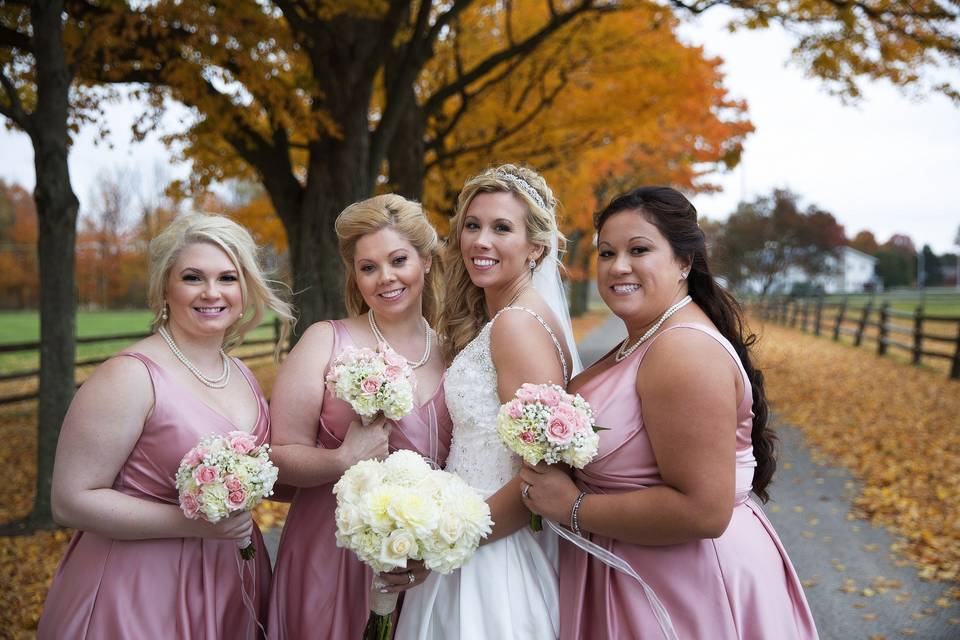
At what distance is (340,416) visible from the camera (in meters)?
3.00

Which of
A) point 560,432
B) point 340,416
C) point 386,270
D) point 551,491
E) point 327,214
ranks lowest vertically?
point 551,491

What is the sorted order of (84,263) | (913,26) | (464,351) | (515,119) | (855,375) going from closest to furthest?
(464,351), (913,26), (515,119), (855,375), (84,263)

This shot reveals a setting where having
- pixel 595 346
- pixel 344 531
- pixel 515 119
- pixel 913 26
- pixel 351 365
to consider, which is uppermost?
pixel 913 26

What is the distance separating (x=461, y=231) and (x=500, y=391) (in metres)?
0.80

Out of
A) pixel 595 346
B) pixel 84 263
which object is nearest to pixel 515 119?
pixel 595 346

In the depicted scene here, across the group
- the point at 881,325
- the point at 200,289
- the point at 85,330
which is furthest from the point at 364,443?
the point at 85,330

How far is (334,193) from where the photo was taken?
8.58 metres

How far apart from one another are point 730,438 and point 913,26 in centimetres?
981

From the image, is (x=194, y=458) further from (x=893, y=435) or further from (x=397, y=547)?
(x=893, y=435)

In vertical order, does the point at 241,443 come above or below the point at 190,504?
above

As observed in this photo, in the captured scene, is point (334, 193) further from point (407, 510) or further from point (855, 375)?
point (855, 375)

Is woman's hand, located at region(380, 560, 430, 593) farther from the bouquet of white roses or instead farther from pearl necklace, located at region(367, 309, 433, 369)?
pearl necklace, located at region(367, 309, 433, 369)

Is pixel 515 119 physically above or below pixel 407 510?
above

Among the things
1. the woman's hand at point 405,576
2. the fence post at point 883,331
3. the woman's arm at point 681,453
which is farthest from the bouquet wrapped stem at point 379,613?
the fence post at point 883,331
